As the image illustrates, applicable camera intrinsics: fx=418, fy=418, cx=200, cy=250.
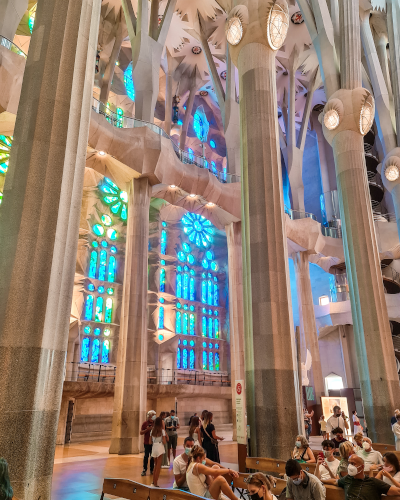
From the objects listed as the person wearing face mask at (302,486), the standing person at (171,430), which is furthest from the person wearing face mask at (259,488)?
the standing person at (171,430)

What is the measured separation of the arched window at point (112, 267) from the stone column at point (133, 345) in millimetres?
9153

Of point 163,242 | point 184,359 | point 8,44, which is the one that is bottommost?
point 184,359

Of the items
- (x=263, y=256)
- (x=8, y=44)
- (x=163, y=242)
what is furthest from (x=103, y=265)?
(x=263, y=256)

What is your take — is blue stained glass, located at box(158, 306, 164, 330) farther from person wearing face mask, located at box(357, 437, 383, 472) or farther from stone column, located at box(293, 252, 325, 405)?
person wearing face mask, located at box(357, 437, 383, 472)

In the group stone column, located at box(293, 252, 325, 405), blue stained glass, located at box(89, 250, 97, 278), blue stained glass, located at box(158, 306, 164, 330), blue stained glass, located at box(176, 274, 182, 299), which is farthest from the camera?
blue stained glass, located at box(176, 274, 182, 299)

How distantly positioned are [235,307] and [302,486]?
14903mm

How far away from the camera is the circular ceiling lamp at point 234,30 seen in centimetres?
1029

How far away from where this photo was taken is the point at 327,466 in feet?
15.8

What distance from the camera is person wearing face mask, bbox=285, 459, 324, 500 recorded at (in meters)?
3.65

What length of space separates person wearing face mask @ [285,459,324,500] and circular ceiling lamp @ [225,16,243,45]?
32.0 feet

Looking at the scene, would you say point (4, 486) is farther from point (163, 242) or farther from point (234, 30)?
point (163, 242)

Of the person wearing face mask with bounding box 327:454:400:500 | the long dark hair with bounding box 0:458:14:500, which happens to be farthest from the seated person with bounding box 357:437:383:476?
the long dark hair with bounding box 0:458:14:500

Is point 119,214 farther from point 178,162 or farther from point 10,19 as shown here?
point 10,19

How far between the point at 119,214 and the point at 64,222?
65.6 ft
